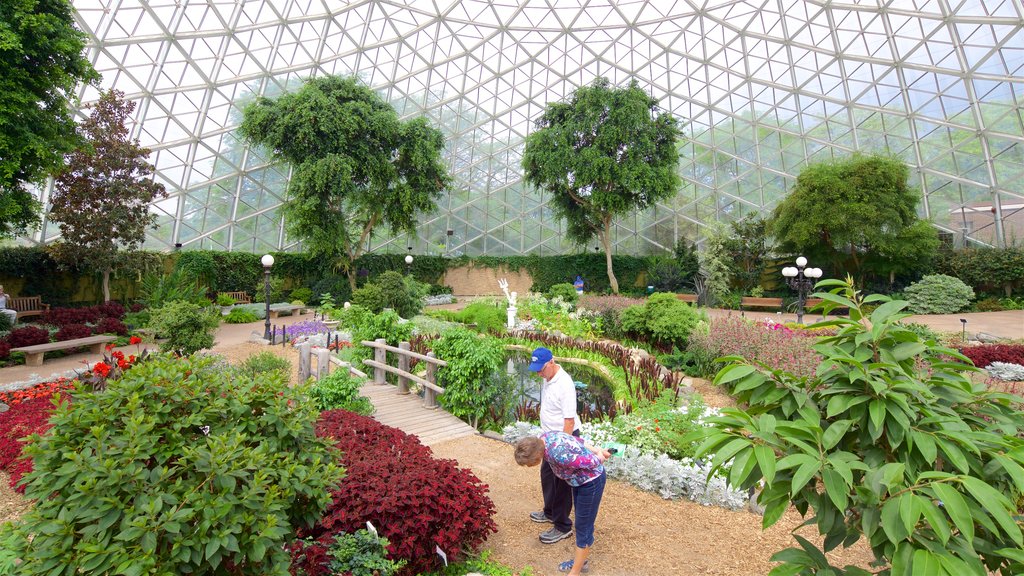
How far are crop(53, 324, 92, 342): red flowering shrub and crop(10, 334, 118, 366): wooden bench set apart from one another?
0.44 metres

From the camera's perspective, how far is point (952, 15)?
1944 cm

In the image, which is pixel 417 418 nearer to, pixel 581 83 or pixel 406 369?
pixel 406 369

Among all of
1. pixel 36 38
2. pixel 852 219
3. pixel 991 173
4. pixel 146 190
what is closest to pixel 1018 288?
pixel 991 173

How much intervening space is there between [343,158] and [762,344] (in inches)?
802

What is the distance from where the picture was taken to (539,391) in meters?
10.2

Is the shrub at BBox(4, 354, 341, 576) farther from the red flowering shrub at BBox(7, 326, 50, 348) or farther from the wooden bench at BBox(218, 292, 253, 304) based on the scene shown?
the wooden bench at BBox(218, 292, 253, 304)

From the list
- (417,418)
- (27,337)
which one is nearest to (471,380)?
(417,418)

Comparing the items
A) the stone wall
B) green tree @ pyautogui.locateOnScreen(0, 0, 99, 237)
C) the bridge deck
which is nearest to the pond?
the bridge deck

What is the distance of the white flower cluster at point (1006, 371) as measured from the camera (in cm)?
1019

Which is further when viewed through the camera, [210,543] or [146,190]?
[146,190]

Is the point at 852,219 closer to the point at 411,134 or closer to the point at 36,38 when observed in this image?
the point at 411,134

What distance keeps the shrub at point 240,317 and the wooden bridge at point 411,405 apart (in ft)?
39.2

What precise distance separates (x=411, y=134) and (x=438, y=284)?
10914mm

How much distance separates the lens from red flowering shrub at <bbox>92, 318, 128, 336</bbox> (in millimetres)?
14344
